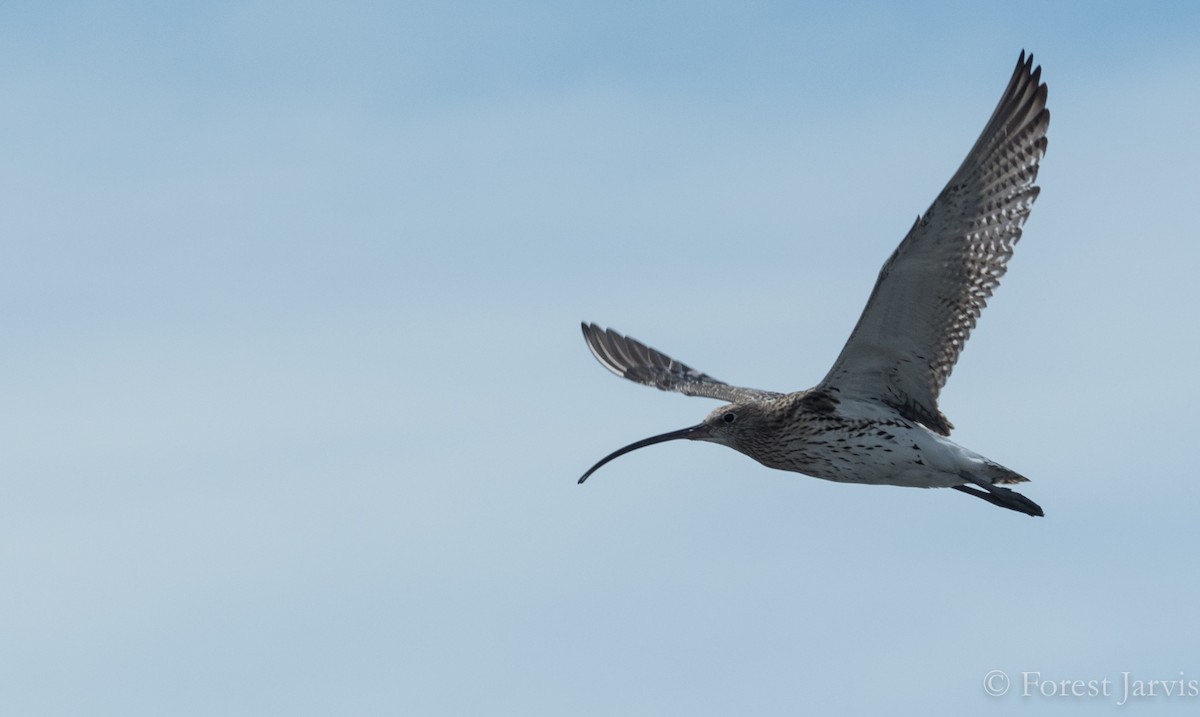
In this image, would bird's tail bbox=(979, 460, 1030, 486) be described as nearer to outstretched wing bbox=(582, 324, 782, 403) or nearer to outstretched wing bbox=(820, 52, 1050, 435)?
outstretched wing bbox=(820, 52, 1050, 435)

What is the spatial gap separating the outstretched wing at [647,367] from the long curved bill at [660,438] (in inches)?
54.8

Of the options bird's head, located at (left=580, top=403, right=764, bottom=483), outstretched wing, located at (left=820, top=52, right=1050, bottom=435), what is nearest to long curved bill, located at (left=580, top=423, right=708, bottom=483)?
bird's head, located at (left=580, top=403, right=764, bottom=483)

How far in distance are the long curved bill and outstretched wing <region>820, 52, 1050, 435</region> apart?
211 centimetres

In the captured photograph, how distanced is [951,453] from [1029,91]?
3674 mm

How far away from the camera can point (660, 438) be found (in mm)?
21219

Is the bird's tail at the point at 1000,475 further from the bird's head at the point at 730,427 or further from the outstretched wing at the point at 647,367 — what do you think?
the outstretched wing at the point at 647,367

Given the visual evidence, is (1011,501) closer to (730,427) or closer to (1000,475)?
(1000,475)

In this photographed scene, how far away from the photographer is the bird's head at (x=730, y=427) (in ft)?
65.0

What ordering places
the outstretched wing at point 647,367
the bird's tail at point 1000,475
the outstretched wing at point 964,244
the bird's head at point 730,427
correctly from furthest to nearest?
the outstretched wing at point 647,367 < the bird's head at point 730,427 < the bird's tail at point 1000,475 < the outstretched wing at point 964,244

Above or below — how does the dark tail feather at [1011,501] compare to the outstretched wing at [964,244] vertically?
below

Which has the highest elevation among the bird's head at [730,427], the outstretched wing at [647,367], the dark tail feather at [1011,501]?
the outstretched wing at [647,367]

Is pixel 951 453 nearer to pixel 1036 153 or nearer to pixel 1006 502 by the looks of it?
pixel 1006 502

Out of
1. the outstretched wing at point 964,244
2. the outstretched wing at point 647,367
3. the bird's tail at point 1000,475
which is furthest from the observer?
the outstretched wing at point 647,367

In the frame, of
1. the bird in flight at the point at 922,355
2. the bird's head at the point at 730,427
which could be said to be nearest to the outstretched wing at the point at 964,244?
the bird in flight at the point at 922,355
